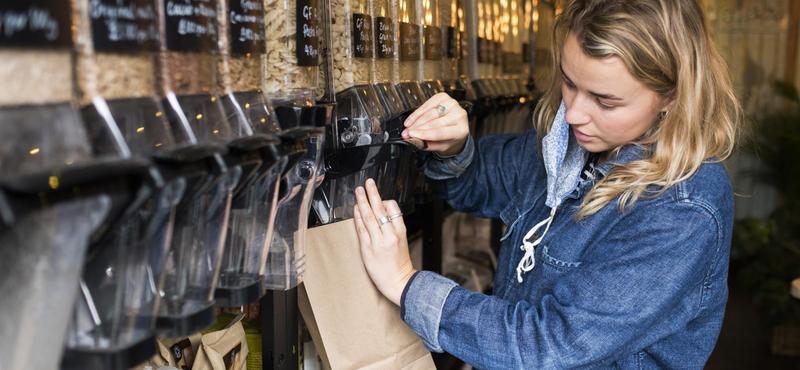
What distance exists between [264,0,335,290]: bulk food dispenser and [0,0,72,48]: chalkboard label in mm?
326

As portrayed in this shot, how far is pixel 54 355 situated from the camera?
0.56 metres

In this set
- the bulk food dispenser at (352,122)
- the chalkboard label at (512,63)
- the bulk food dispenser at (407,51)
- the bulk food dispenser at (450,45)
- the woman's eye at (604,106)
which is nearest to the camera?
the bulk food dispenser at (352,122)

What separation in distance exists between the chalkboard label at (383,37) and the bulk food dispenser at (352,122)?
1 centimetres

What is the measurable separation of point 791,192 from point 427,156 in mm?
3959

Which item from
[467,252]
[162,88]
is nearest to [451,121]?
[162,88]

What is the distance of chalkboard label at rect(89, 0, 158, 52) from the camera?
1.93 ft

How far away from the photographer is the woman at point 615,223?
110 centimetres

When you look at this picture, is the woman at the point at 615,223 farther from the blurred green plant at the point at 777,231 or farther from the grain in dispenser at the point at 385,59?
the blurred green plant at the point at 777,231

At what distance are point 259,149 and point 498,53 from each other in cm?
160

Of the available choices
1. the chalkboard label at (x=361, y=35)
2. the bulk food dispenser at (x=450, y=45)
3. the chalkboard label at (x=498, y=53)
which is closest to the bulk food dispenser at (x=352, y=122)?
the chalkboard label at (x=361, y=35)

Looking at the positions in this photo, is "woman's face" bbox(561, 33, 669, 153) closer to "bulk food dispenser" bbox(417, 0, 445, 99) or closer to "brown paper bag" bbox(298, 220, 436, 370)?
"bulk food dispenser" bbox(417, 0, 445, 99)

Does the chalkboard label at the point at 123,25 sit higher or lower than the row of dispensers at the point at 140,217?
higher

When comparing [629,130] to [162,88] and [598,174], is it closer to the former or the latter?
[598,174]

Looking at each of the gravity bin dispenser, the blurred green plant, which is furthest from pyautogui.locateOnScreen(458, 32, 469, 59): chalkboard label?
the blurred green plant
